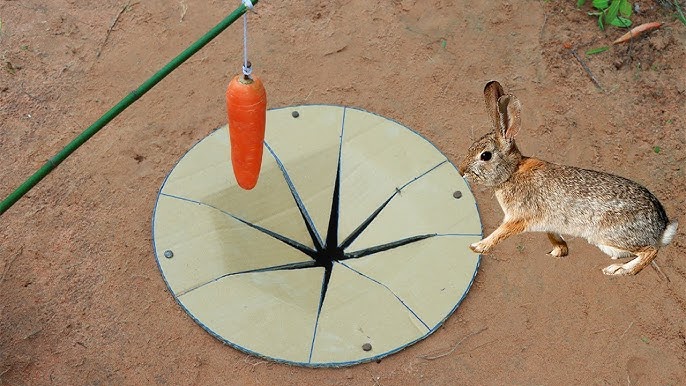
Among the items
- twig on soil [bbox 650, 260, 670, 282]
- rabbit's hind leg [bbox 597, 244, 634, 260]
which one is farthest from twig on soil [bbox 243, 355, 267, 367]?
twig on soil [bbox 650, 260, 670, 282]

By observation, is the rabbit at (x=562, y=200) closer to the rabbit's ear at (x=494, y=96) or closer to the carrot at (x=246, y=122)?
the rabbit's ear at (x=494, y=96)

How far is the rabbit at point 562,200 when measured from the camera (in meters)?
3.17

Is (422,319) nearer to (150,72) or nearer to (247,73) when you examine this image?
(247,73)

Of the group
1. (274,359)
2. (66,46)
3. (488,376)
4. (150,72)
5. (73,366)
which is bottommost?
Answer: (488,376)

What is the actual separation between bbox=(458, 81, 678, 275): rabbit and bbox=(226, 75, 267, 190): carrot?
89 centimetres

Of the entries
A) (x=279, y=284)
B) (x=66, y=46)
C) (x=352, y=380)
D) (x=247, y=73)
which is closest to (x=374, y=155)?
(x=279, y=284)

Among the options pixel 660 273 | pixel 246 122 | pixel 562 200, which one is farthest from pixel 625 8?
pixel 246 122

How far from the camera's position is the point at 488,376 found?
14.0ft

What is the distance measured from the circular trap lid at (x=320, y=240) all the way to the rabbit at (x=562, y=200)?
1089 millimetres

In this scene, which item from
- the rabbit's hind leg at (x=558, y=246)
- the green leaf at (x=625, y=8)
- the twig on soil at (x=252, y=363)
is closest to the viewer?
the rabbit's hind leg at (x=558, y=246)

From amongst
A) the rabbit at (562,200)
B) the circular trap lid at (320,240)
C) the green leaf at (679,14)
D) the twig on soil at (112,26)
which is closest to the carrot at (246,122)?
the rabbit at (562,200)

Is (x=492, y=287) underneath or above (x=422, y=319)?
underneath

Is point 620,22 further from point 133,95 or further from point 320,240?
point 133,95

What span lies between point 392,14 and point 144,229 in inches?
102
